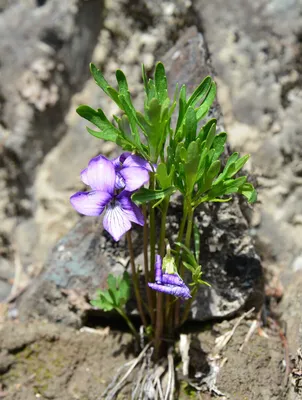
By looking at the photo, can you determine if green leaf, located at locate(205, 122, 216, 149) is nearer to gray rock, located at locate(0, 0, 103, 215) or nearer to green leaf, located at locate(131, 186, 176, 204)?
green leaf, located at locate(131, 186, 176, 204)

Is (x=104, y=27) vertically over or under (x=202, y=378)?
over

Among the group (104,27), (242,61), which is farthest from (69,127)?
(242,61)

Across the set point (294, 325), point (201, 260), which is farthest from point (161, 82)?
point (294, 325)

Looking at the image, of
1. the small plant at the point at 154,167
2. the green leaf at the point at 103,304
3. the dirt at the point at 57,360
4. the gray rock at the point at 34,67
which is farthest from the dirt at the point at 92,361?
the gray rock at the point at 34,67

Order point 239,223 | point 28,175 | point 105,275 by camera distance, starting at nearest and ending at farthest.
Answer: point 239,223, point 105,275, point 28,175

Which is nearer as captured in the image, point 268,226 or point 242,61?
point 268,226

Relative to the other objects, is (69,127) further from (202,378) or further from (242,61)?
(202,378)
